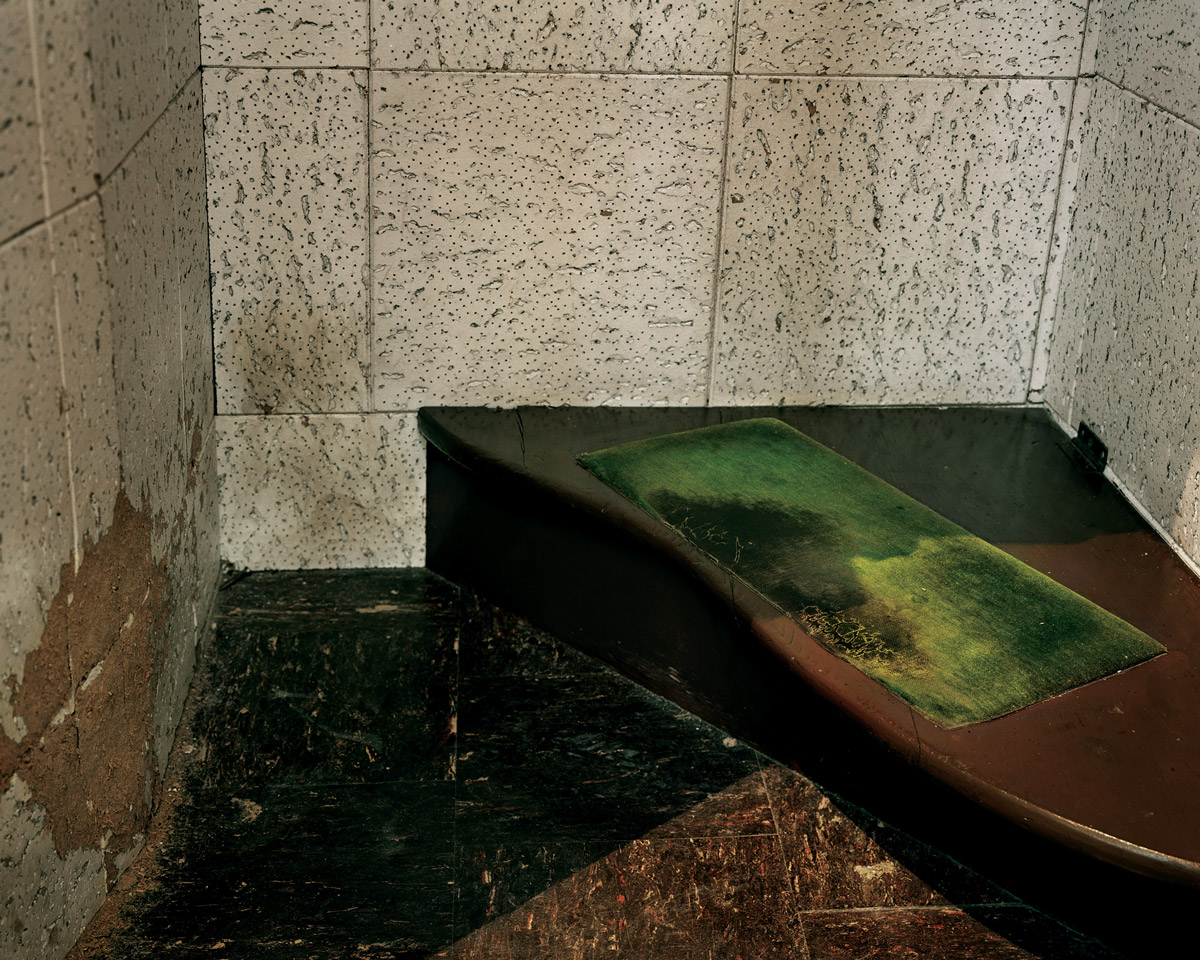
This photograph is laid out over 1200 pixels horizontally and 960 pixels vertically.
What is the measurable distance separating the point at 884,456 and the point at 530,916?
1.45 m

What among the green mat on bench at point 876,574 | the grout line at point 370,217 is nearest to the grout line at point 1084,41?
the green mat on bench at point 876,574

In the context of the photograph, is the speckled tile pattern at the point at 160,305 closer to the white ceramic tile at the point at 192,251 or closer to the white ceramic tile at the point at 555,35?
the white ceramic tile at the point at 192,251

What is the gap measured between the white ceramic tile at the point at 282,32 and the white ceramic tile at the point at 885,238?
36.0 inches

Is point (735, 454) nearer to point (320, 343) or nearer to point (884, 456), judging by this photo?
point (884, 456)

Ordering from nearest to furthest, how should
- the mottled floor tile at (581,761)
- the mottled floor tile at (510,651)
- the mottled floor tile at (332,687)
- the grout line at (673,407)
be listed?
the mottled floor tile at (581,761) → the mottled floor tile at (332,687) → the mottled floor tile at (510,651) → the grout line at (673,407)

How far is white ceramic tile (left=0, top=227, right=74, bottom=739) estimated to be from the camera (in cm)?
165

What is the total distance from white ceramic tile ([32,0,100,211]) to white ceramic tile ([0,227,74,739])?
114mm

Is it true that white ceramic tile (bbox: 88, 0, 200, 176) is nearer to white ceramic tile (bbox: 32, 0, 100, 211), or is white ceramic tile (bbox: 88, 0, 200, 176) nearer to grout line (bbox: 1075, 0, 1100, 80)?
white ceramic tile (bbox: 32, 0, 100, 211)

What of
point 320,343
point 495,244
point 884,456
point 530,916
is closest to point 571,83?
point 495,244

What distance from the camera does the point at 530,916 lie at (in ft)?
Answer: 7.32

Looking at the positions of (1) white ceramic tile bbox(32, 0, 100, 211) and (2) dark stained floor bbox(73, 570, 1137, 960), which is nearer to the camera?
(1) white ceramic tile bbox(32, 0, 100, 211)

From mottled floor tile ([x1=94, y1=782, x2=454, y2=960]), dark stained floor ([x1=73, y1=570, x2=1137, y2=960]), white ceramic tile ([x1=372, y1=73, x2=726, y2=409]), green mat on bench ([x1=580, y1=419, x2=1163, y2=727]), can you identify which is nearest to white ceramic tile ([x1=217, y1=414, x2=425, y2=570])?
white ceramic tile ([x1=372, y1=73, x2=726, y2=409])

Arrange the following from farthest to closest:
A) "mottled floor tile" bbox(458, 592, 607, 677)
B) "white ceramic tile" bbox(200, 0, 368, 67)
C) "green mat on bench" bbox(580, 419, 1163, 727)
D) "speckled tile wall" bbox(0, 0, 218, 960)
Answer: "mottled floor tile" bbox(458, 592, 607, 677)
"white ceramic tile" bbox(200, 0, 368, 67)
"green mat on bench" bbox(580, 419, 1163, 727)
"speckled tile wall" bbox(0, 0, 218, 960)

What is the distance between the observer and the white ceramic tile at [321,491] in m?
3.14
